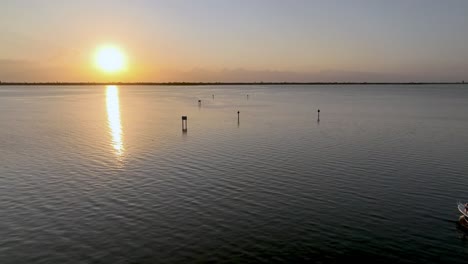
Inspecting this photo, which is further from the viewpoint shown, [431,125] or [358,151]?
→ [431,125]

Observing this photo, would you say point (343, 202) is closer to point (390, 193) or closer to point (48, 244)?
point (390, 193)

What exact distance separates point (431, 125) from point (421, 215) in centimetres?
6296

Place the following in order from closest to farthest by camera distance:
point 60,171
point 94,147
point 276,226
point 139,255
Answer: point 139,255
point 276,226
point 60,171
point 94,147

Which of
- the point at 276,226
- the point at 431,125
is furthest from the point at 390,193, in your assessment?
the point at 431,125

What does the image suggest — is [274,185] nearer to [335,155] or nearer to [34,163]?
[335,155]

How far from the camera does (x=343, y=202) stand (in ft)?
97.9

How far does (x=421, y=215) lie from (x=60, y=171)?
36.5m

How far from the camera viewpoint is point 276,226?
2512 centimetres

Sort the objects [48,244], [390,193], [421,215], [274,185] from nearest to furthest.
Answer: [48,244] < [421,215] < [390,193] < [274,185]

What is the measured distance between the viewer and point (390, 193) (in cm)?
3219

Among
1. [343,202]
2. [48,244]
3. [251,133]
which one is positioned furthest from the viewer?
[251,133]

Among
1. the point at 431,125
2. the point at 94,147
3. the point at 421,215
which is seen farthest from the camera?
the point at 431,125

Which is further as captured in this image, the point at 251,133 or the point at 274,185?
the point at 251,133

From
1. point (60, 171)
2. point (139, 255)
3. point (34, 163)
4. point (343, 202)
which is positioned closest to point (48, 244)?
point (139, 255)
